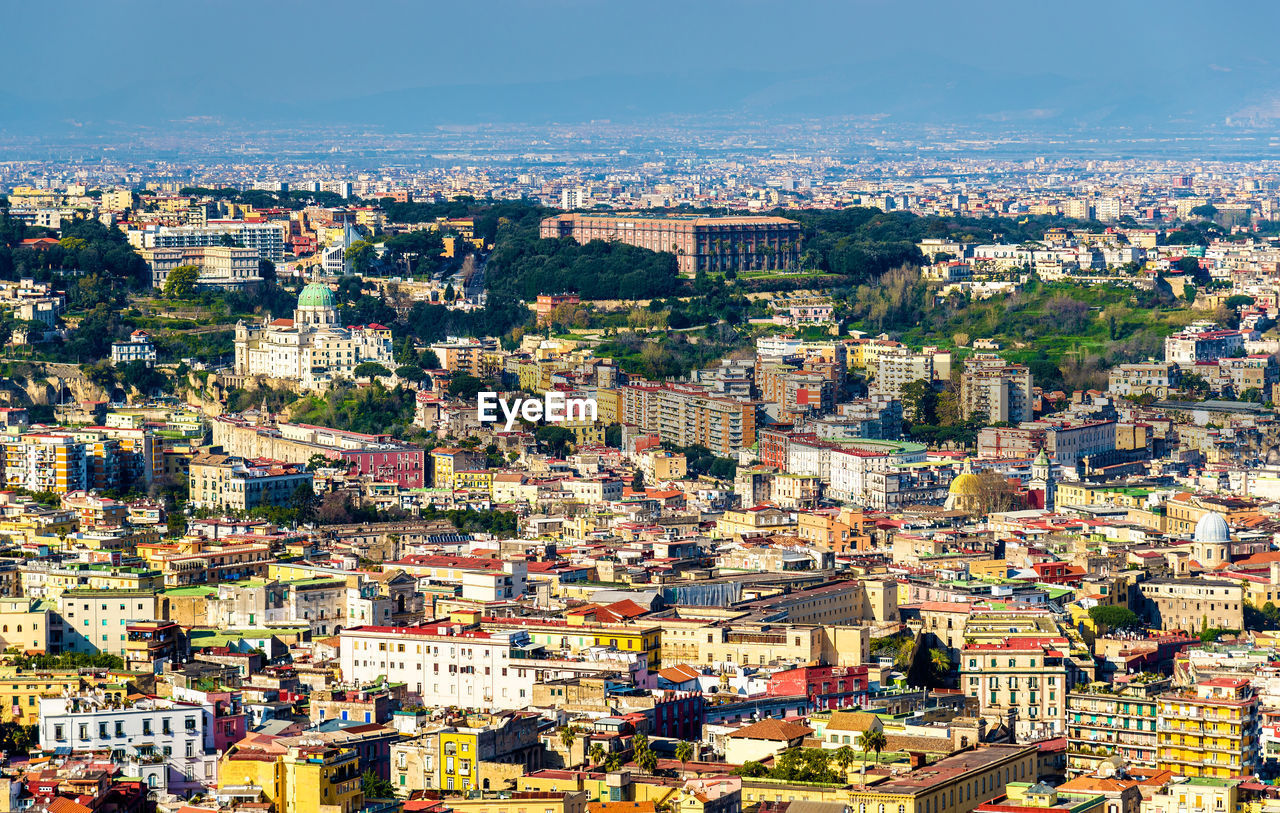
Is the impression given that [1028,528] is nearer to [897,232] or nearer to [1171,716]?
[1171,716]

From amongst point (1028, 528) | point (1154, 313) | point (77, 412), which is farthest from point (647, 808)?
point (1154, 313)

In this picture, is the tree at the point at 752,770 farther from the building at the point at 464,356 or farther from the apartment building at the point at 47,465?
the building at the point at 464,356

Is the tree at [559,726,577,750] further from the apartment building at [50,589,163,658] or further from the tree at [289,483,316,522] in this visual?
the tree at [289,483,316,522]

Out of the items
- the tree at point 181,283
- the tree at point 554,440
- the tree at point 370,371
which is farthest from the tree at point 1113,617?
the tree at point 181,283

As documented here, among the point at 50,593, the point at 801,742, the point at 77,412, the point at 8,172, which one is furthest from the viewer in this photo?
the point at 8,172

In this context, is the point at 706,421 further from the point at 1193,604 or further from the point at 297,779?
the point at 297,779

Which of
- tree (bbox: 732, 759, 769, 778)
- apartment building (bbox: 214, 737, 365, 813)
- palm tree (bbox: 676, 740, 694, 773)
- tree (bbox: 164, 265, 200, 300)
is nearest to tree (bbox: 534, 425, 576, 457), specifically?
tree (bbox: 164, 265, 200, 300)
